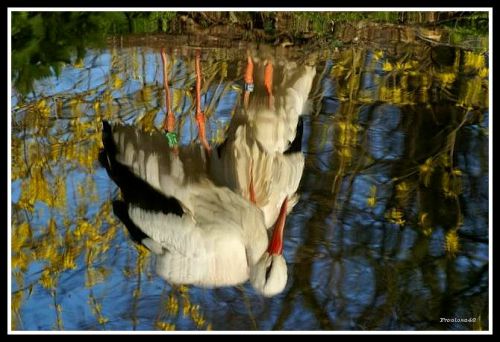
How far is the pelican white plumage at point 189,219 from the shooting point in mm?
3172

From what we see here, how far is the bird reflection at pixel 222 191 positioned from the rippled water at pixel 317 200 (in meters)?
0.06

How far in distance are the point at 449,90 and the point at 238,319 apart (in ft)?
5.13

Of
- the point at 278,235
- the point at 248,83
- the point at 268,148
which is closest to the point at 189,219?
the point at 278,235

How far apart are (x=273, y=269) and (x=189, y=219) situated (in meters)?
0.39

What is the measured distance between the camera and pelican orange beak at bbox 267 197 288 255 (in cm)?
328

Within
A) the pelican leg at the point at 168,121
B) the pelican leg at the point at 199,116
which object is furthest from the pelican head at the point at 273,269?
the pelican leg at the point at 168,121

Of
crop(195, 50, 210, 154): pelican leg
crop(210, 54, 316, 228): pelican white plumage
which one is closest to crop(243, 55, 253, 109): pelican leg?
crop(210, 54, 316, 228): pelican white plumage

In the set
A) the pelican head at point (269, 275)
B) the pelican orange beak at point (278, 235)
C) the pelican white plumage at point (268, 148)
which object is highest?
the pelican white plumage at point (268, 148)

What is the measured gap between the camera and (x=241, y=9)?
3367 mm

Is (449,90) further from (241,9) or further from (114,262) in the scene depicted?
(114,262)

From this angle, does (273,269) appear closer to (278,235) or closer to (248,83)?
(278,235)

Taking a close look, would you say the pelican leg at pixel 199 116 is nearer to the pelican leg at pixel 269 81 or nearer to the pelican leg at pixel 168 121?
the pelican leg at pixel 168 121

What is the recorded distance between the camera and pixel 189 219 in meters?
3.28

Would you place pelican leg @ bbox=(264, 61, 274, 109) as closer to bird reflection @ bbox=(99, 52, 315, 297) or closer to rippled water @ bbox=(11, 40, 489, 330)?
bird reflection @ bbox=(99, 52, 315, 297)
